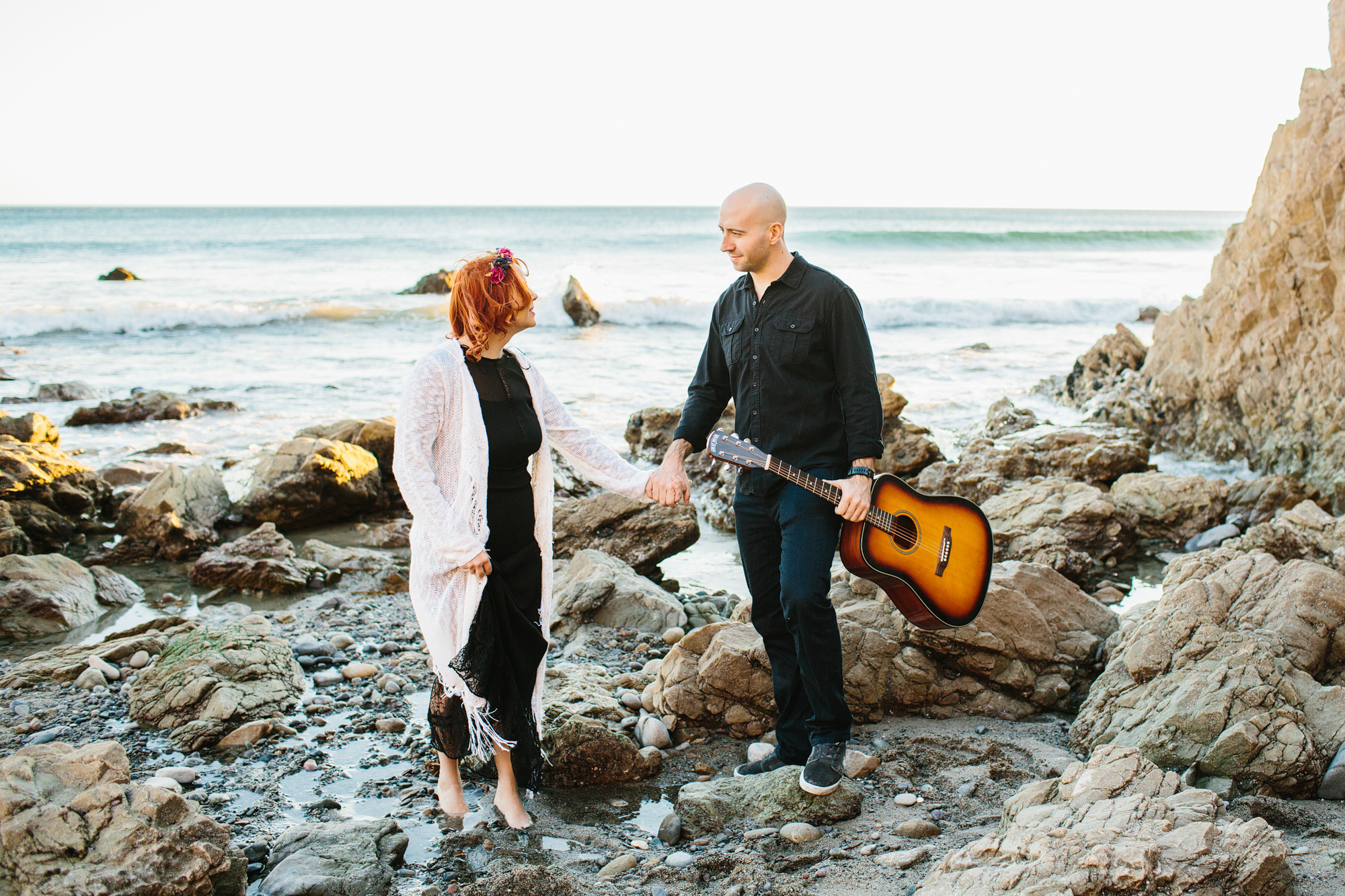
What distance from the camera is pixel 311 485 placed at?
8328mm

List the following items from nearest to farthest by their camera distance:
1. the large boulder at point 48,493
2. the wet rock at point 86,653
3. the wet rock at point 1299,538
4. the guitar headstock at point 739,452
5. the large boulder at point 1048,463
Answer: the guitar headstock at point 739,452 → the wet rock at point 86,653 → the wet rock at point 1299,538 → the large boulder at point 48,493 → the large boulder at point 1048,463

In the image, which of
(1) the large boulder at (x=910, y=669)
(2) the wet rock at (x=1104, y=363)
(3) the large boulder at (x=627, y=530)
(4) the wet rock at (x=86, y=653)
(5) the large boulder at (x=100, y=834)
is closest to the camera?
(5) the large boulder at (x=100, y=834)

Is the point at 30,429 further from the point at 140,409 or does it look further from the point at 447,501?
the point at 447,501

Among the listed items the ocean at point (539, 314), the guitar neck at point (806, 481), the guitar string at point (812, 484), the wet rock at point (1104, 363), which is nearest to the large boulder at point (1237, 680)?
the guitar string at point (812, 484)

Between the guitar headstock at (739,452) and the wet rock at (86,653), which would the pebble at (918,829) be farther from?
the wet rock at (86,653)

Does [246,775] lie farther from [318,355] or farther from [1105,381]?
[318,355]

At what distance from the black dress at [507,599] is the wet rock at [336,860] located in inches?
15.9

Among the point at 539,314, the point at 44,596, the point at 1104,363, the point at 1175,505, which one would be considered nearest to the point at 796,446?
the point at 44,596

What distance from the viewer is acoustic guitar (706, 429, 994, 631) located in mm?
3781

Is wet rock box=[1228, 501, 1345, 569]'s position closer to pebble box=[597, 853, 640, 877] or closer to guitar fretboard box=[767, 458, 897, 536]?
guitar fretboard box=[767, 458, 897, 536]

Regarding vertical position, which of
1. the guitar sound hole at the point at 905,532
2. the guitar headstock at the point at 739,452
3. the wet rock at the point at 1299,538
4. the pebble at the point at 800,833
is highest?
the guitar headstock at the point at 739,452

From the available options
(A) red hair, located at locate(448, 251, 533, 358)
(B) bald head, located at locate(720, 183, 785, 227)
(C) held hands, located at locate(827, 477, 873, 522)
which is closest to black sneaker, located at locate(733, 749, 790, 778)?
(C) held hands, located at locate(827, 477, 873, 522)

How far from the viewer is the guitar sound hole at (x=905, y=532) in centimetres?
383

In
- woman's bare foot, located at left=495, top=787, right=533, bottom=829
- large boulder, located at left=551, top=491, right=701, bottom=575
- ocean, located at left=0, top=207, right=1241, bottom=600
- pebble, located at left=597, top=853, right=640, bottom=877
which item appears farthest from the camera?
ocean, located at left=0, top=207, right=1241, bottom=600
